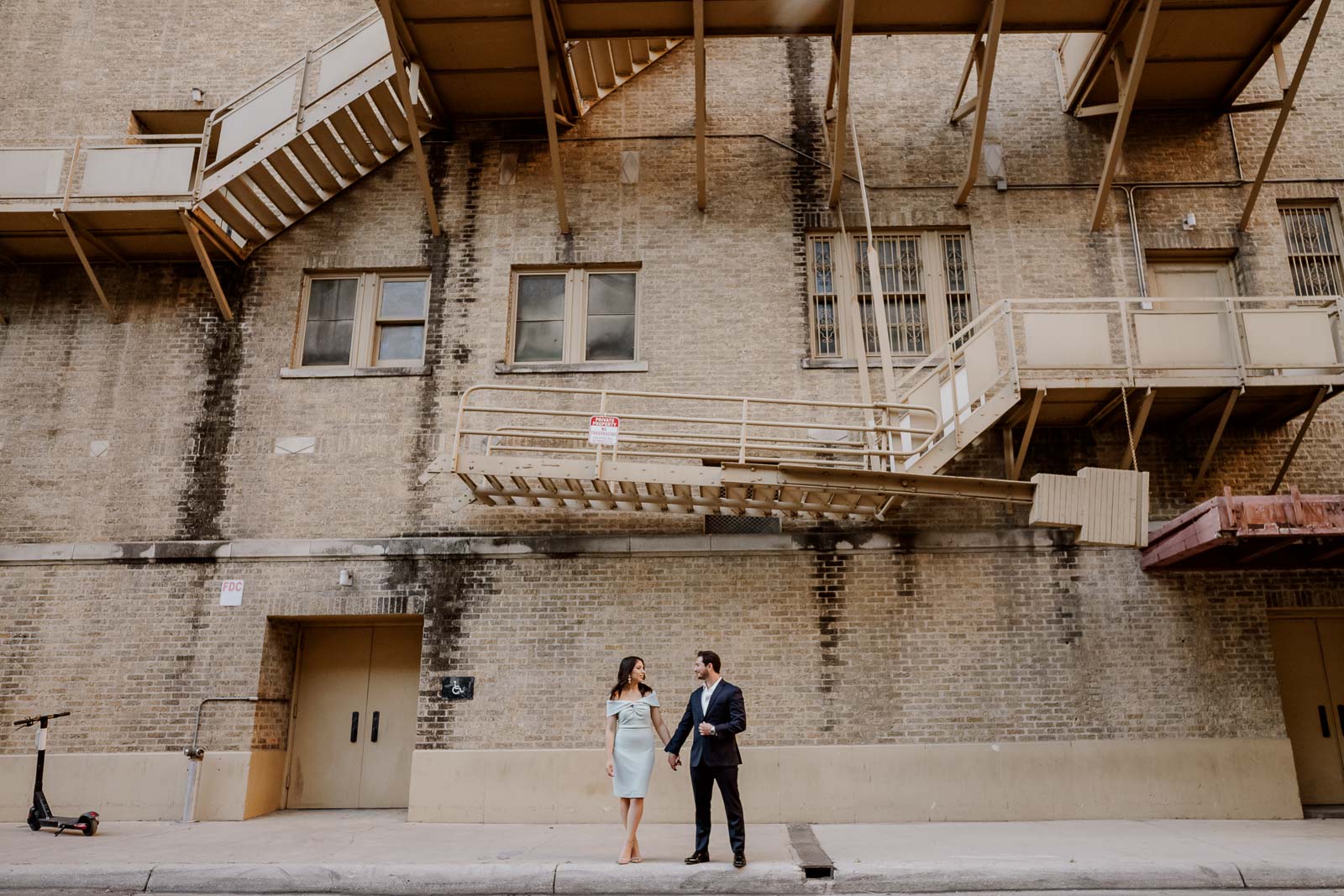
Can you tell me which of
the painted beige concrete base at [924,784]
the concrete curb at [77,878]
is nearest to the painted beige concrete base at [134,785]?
the painted beige concrete base at [924,784]

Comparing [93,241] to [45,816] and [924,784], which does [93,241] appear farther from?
[924,784]

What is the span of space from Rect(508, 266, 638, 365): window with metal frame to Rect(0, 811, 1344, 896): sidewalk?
20.0 feet

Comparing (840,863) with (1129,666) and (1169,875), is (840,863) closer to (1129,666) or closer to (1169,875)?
(1169,875)

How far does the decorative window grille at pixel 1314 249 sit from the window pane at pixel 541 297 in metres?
10.1

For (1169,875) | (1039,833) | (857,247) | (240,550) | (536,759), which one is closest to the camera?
(1169,875)

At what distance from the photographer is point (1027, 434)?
417 inches

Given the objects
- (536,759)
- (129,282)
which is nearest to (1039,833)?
(536,759)

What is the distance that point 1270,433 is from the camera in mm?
11578

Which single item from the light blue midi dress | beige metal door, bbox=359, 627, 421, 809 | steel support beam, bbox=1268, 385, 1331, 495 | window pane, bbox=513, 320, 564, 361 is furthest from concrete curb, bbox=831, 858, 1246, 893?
window pane, bbox=513, 320, 564, 361

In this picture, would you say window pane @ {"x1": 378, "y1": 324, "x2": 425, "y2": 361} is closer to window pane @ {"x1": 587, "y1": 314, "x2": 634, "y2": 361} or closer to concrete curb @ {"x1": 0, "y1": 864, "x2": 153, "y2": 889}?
window pane @ {"x1": 587, "y1": 314, "x2": 634, "y2": 361}

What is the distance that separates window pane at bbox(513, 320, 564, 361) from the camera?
1228 cm

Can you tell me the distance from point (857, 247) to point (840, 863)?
825 cm

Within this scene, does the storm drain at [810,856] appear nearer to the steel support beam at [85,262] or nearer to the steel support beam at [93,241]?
the steel support beam at [85,262]

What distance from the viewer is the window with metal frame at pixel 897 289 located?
1213cm
